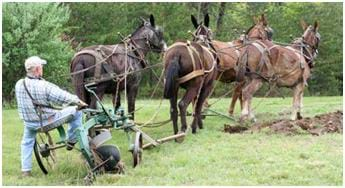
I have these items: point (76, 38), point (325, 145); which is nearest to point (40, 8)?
point (76, 38)

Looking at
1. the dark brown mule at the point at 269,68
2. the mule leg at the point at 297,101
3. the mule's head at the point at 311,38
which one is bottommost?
the mule leg at the point at 297,101

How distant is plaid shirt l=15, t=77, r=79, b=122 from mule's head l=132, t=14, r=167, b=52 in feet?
14.9

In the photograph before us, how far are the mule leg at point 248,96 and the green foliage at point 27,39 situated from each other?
9.24m

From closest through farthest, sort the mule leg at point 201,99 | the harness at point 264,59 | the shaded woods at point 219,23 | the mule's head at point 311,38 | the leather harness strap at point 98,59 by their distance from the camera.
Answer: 1. the leather harness strap at point 98,59
2. the mule leg at point 201,99
3. the harness at point 264,59
4. the mule's head at point 311,38
5. the shaded woods at point 219,23

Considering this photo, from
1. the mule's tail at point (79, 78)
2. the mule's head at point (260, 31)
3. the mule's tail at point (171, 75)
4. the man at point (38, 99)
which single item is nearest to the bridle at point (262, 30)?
the mule's head at point (260, 31)

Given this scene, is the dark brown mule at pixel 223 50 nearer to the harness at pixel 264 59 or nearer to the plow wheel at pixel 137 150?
the harness at pixel 264 59

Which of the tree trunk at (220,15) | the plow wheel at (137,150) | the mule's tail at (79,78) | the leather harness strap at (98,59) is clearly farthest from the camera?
the tree trunk at (220,15)

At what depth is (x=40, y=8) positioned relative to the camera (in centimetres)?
2019

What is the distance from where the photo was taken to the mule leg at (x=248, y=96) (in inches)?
471

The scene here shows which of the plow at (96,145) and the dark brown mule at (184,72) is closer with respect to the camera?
the plow at (96,145)

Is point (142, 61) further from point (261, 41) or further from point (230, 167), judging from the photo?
point (230, 167)

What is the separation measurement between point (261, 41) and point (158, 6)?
19.4m

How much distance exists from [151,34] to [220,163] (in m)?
4.34

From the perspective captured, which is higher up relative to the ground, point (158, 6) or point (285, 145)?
point (158, 6)
